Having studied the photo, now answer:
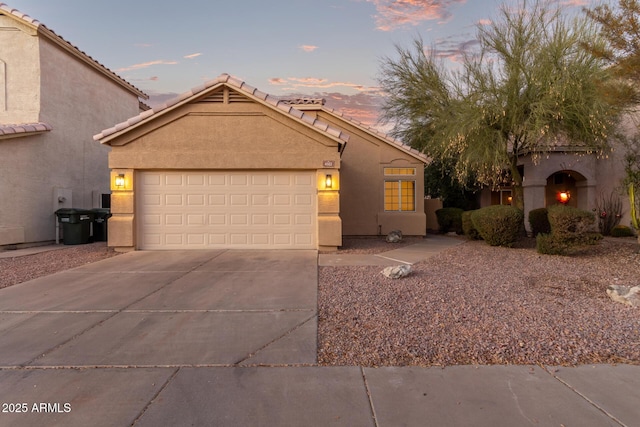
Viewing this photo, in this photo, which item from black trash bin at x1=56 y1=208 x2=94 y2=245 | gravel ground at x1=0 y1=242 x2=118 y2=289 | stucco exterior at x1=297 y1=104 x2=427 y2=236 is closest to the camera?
gravel ground at x1=0 y1=242 x2=118 y2=289

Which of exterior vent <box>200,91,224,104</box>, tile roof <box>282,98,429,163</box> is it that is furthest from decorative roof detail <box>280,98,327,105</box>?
exterior vent <box>200,91,224,104</box>

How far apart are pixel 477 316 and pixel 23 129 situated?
13.7m

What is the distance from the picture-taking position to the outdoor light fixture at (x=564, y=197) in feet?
52.0

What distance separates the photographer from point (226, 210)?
34.6 ft

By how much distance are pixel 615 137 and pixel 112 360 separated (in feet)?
48.7

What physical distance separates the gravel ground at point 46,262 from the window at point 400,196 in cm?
964

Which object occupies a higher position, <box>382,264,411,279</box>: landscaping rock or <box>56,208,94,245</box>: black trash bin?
<box>56,208,94,245</box>: black trash bin

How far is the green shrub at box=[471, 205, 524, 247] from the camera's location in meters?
10.5

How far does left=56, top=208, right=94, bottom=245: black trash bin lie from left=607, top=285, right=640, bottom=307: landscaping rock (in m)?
14.4

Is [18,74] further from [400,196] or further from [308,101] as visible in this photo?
[400,196]

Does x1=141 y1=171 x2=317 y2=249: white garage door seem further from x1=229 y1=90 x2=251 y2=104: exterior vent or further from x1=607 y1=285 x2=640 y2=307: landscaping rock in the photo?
x1=607 y1=285 x2=640 y2=307: landscaping rock

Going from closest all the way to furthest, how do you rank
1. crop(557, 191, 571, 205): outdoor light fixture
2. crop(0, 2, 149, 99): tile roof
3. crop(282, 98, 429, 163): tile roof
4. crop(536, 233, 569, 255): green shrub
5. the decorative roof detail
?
crop(536, 233, 569, 255): green shrub
crop(0, 2, 149, 99): tile roof
crop(282, 98, 429, 163): tile roof
the decorative roof detail
crop(557, 191, 571, 205): outdoor light fixture

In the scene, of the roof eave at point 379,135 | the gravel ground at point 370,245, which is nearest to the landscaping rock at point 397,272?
the gravel ground at point 370,245

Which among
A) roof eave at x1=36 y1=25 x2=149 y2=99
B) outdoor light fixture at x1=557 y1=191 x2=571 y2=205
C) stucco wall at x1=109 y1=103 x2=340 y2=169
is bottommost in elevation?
outdoor light fixture at x1=557 y1=191 x2=571 y2=205
